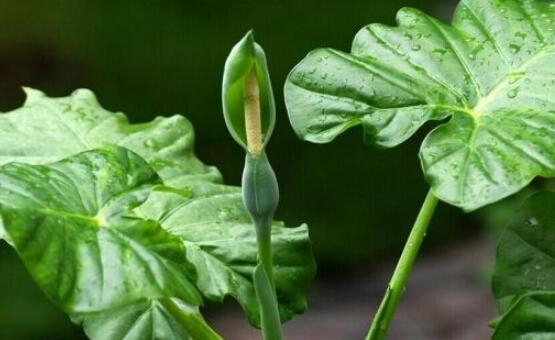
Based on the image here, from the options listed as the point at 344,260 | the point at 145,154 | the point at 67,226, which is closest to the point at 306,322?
the point at 344,260

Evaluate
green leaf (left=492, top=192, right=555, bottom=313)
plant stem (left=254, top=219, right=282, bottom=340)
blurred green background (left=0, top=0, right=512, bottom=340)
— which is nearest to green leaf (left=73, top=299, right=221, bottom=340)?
plant stem (left=254, top=219, right=282, bottom=340)

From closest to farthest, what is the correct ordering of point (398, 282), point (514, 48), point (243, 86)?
point (243, 86)
point (398, 282)
point (514, 48)

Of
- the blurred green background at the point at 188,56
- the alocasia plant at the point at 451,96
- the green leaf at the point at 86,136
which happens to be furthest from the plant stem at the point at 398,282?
the blurred green background at the point at 188,56

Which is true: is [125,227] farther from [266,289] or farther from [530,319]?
[530,319]

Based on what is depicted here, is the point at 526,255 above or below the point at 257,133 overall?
below

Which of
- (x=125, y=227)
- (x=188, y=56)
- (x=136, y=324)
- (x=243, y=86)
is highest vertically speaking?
(x=243, y=86)

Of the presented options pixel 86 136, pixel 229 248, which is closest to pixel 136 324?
pixel 229 248

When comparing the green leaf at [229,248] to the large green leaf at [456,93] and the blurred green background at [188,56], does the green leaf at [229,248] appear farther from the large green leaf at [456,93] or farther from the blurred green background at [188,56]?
the blurred green background at [188,56]
